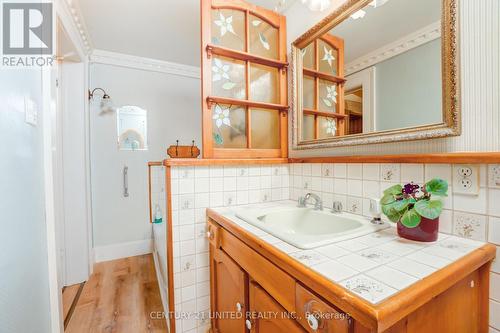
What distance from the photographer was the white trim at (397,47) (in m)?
0.80

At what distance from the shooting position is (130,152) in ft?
8.14

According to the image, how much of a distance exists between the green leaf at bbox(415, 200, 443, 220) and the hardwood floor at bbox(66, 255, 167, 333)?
1.59 meters

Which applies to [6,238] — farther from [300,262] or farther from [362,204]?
[362,204]

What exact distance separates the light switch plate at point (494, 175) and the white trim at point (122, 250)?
2799 mm

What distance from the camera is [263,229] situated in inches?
33.2

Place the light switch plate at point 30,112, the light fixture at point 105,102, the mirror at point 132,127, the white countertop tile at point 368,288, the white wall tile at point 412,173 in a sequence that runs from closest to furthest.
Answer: the white countertop tile at point 368,288 < the white wall tile at point 412,173 < the light switch plate at point 30,112 < the light fixture at point 105,102 < the mirror at point 132,127

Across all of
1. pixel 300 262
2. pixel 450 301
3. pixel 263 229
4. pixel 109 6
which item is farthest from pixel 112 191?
pixel 450 301

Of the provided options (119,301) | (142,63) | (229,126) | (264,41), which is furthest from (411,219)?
(142,63)

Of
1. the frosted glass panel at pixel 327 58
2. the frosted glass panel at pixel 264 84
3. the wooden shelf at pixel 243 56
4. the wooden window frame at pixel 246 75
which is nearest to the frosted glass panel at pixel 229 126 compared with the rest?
the wooden window frame at pixel 246 75

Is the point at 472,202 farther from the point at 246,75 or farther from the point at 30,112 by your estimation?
the point at 30,112

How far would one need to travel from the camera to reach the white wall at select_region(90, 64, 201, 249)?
2.34 metres

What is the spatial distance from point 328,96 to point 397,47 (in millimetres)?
403

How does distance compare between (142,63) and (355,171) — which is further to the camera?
(142,63)

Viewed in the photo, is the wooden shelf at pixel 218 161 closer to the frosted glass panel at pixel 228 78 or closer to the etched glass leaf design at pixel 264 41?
the frosted glass panel at pixel 228 78
